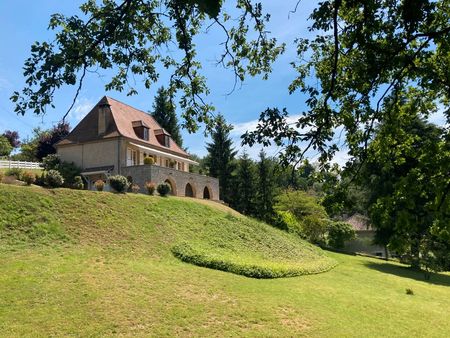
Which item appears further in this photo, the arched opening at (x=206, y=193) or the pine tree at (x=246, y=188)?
the pine tree at (x=246, y=188)

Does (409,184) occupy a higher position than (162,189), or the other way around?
(162,189)

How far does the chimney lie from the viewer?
122 ft

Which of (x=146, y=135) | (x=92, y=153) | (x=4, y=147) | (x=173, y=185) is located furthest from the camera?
(x=4, y=147)

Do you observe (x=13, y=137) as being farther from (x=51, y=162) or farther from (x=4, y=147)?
(x=51, y=162)

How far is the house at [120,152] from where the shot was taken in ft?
112

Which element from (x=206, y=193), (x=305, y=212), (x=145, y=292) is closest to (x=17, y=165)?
(x=206, y=193)

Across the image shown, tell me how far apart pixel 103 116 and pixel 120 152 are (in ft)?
14.2

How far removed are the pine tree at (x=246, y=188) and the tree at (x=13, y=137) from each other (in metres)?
42.1

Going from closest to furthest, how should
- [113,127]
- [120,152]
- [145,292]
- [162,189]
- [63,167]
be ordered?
[145,292] → [162,189] → [120,152] → [63,167] → [113,127]

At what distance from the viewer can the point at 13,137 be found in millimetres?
68312

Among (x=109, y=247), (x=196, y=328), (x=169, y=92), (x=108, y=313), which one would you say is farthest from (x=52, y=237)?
(x=169, y=92)

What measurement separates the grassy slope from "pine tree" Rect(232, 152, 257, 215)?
2031 cm

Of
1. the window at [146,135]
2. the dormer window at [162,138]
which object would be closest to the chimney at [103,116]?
the window at [146,135]

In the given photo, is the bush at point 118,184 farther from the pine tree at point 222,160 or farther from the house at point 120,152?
the pine tree at point 222,160
